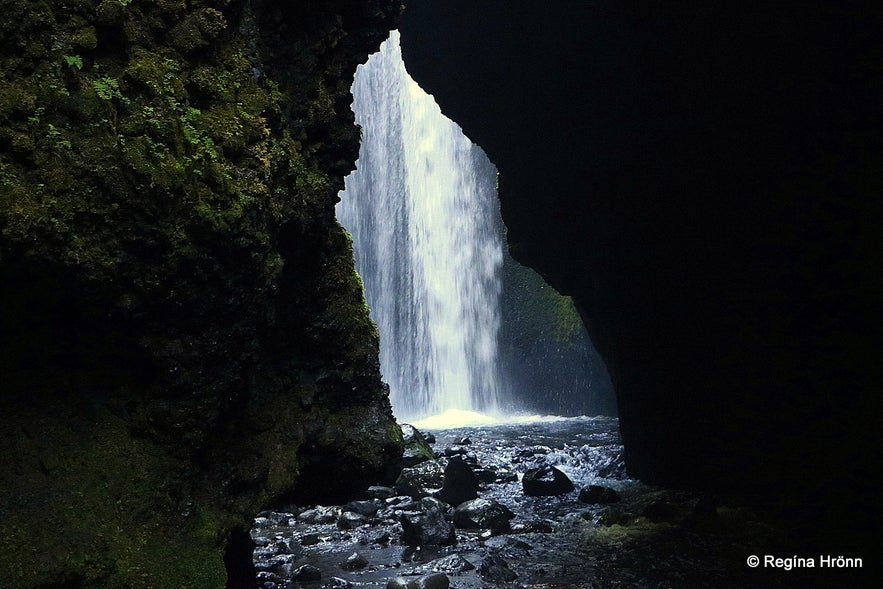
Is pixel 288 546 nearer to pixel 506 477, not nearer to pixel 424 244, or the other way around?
pixel 506 477

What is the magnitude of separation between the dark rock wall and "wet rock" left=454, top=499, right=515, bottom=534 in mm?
3284

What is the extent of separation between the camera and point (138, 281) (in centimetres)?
353

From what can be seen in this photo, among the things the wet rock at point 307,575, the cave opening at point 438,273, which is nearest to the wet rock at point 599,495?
the wet rock at point 307,575

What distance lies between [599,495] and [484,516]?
2.26 meters

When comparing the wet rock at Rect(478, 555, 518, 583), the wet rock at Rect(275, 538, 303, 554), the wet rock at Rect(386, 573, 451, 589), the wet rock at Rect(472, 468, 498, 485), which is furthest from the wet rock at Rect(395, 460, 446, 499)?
the wet rock at Rect(386, 573, 451, 589)

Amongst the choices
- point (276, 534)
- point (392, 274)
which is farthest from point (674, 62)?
point (392, 274)

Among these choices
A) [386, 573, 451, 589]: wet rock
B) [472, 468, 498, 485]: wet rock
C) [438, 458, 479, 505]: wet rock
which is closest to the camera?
[386, 573, 451, 589]: wet rock

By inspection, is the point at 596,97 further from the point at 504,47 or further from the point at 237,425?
the point at 237,425

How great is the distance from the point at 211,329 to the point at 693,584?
505 centimetres

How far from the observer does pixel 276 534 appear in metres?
8.09

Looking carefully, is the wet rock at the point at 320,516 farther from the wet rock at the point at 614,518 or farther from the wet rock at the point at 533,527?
the wet rock at the point at 614,518

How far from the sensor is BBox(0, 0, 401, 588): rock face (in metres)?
3.23

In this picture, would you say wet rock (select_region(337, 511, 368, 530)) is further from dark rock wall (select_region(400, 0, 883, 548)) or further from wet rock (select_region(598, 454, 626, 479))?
wet rock (select_region(598, 454, 626, 479))

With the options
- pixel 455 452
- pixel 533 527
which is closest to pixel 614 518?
pixel 533 527
